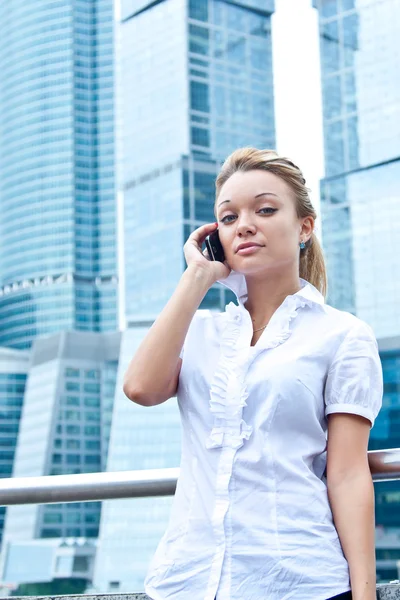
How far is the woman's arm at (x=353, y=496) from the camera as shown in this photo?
2.92 feet

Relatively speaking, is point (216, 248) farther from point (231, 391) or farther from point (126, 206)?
point (126, 206)

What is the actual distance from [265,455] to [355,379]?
0.13m

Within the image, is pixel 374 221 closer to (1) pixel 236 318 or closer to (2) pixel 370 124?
(2) pixel 370 124

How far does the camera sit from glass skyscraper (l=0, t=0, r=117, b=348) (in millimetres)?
63750

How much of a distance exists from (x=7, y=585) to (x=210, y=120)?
3007cm

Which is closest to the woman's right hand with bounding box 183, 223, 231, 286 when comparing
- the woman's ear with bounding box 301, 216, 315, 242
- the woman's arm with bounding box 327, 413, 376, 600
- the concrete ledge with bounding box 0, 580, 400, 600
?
the woman's ear with bounding box 301, 216, 315, 242

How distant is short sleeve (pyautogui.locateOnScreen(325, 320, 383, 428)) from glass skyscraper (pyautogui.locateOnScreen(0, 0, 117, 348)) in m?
61.5

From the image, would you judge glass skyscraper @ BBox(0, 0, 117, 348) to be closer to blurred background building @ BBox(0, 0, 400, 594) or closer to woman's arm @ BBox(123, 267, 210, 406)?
blurred background building @ BBox(0, 0, 400, 594)

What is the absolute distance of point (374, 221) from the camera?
45312 mm

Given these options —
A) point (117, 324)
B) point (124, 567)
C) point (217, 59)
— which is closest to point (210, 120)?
point (217, 59)

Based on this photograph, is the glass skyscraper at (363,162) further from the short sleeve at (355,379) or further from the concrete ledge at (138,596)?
the short sleeve at (355,379)

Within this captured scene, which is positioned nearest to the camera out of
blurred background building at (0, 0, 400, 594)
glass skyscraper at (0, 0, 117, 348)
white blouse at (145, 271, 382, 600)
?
white blouse at (145, 271, 382, 600)

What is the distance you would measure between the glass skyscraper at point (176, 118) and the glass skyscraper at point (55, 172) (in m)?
7.06

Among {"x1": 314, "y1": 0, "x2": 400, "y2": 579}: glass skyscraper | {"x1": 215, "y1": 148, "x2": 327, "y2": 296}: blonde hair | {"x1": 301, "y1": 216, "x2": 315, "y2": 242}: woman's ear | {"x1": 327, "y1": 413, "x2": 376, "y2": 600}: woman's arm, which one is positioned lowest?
{"x1": 327, "y1": 413, "x2": 376, "y2": 600}: woman's arm
